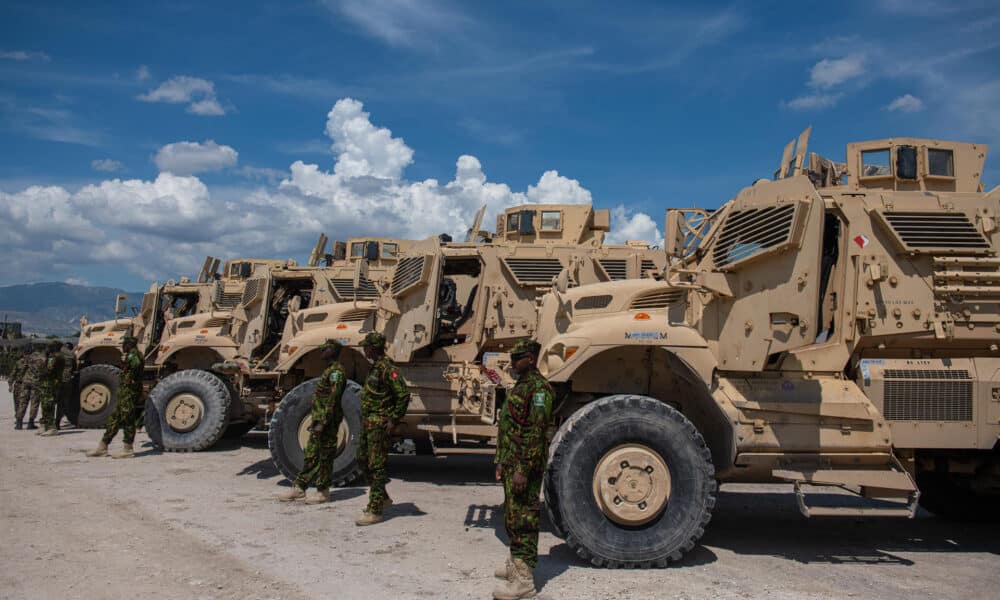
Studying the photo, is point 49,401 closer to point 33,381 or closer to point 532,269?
point 33,381

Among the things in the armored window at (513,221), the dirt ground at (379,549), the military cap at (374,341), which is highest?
the armored window at (513,221)

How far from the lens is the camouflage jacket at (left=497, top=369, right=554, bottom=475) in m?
5.25

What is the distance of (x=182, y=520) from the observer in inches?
273

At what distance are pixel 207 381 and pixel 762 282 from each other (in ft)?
29.6

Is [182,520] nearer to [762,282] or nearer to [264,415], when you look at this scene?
[264,415]

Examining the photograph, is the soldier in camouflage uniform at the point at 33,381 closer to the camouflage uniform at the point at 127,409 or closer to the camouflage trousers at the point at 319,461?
the camouflage uniform at the point at 127,409

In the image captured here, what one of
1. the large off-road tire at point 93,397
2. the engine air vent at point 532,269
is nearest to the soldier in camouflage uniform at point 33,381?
the large off-road tire at point 93,397

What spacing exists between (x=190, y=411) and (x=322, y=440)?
15.6 ft

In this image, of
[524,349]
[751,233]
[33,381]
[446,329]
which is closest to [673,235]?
[751,233]

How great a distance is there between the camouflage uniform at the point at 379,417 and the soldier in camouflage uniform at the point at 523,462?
2.02 meters

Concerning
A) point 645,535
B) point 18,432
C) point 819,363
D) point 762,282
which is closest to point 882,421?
point 819,363

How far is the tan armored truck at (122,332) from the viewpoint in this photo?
15.0 metres

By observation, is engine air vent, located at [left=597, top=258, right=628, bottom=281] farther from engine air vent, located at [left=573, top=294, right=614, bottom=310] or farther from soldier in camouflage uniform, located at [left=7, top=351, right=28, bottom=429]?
soldier in camouflage uniform, located at [left=7, top=351, right=28, bottom=429]

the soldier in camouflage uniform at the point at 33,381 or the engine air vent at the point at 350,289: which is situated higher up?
the engine air vent at the point at 350,289
